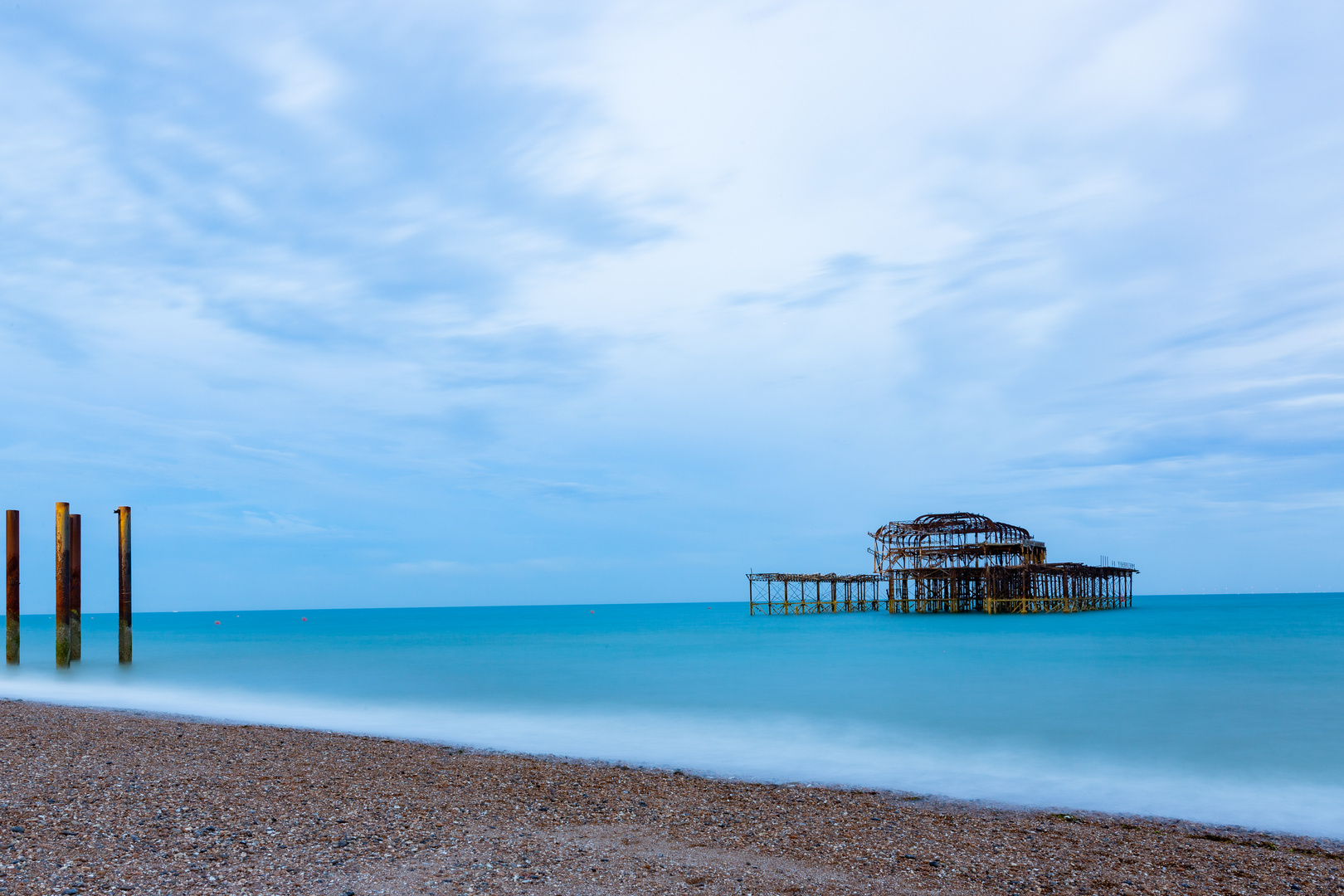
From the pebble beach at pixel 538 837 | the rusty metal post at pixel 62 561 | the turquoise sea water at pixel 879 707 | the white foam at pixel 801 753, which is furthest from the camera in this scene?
the rusty metal post at pixel 62 561

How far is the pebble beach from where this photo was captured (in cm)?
615

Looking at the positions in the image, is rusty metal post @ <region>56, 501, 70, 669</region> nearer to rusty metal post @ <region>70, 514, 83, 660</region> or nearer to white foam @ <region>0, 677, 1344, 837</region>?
rusty metal post @ <region>70, 514, 83, 660</region>

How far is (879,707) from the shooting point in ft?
61.2

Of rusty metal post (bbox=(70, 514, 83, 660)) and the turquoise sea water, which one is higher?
rusty metal post (bbox=(70, 514, 83, 660))

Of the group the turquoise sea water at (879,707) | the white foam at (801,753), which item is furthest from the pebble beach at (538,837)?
the turquoise sea water at (879,707)

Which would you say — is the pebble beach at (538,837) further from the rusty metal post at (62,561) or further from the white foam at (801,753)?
the rusty metal post at (62,561)

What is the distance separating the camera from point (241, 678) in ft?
82.1

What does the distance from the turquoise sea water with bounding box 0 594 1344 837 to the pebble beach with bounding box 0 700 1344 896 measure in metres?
2.02

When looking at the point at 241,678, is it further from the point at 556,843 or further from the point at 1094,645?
the point at 1094,645

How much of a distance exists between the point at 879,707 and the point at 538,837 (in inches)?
500

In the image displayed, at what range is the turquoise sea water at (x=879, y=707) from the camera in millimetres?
11766

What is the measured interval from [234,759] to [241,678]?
53.6 feet

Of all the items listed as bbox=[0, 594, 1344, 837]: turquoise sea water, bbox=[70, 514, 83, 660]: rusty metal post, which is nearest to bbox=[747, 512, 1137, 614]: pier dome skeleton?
bbox=[0, 594, 1344, 837]: turquoise sea water

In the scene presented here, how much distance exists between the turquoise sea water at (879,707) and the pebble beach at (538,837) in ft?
6.63
